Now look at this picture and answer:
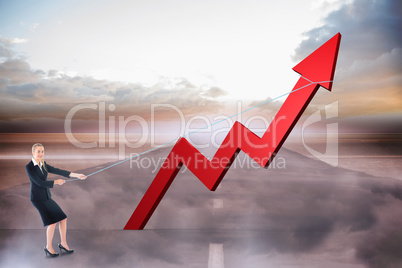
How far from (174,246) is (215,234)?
1.58ft

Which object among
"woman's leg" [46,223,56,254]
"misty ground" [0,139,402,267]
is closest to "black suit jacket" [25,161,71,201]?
"woman's leg" [46,223,56,254]

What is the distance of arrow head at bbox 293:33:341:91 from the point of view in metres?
2.34

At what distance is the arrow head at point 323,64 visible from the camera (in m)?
2.34

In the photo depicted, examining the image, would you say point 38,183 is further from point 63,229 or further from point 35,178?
point 63,229

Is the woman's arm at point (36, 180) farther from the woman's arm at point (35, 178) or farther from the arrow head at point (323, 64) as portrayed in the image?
the arrow head at point (323, 64)

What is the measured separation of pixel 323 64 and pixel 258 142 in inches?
29.9

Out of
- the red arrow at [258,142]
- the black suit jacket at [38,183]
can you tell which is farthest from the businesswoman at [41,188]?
the red arrow at [258,142]

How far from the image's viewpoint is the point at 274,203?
3.87m

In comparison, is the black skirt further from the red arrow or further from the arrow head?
the arrow head

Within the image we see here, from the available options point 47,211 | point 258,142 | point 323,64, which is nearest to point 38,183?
point 47,211

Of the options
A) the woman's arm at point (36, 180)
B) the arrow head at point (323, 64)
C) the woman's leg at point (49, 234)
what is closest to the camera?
the arrow head at point (323, 64)

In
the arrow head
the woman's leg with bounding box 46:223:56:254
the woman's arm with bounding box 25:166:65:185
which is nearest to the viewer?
the arrow head

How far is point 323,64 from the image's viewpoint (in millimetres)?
2391

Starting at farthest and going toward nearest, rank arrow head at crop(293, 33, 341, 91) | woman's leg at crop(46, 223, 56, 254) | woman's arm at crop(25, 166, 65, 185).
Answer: woman's leg at crop(46, 223, 56, 254), woman's arm at crop(25, 166, 65, 185), arrow head at crop(293, 33, 341, 91)
